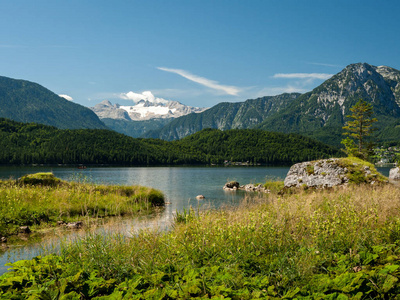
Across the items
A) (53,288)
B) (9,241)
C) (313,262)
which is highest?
(313,262)

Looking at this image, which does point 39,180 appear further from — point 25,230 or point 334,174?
point 334,174

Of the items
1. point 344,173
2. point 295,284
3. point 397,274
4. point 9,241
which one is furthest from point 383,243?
point 344,173

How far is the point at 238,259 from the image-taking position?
6.57 m

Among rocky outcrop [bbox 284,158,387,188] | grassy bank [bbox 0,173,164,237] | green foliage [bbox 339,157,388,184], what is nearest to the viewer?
grassy bank [bbox 0,173,164,237]

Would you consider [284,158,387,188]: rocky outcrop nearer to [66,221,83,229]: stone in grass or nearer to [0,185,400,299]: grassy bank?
[0,185,400,299]: grassy bank

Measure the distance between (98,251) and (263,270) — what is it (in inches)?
165

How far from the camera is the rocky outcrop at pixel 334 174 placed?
29375mm

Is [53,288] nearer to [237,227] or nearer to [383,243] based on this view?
[237,227]

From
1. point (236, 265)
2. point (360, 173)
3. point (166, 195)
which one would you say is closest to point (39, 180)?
point (166, 195)

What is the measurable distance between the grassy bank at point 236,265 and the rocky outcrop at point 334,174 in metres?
22.3

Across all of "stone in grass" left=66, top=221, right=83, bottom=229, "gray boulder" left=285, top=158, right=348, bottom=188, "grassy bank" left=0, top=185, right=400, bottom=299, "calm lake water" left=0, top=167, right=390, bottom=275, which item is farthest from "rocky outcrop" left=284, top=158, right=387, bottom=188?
"stone in grass" left=66, top=221, right=83, bottom=229

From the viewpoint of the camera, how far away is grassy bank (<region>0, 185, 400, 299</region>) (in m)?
5.18

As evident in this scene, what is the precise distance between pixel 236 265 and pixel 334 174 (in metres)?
28.0

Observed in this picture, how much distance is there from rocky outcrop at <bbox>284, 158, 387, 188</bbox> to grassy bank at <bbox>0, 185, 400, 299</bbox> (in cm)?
2234
